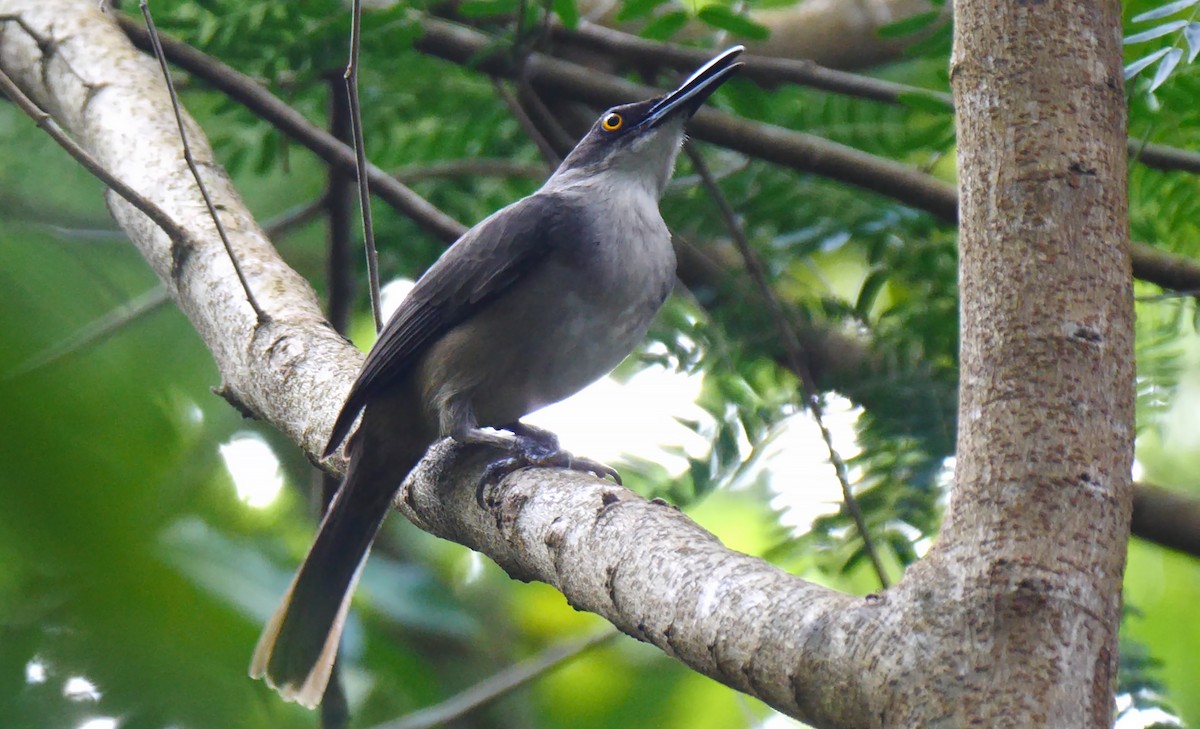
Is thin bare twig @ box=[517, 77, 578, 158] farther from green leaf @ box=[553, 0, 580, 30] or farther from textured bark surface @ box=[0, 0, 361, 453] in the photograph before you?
textured bark surface @ box=[0, 0, 361, 453]

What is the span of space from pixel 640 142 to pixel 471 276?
1.02 m

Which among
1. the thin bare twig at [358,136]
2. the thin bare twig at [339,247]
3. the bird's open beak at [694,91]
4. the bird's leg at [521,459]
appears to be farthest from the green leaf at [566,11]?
the bird's leg at [521,459]

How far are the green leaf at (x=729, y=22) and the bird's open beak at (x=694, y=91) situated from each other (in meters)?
0.10

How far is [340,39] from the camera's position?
4.74 metres

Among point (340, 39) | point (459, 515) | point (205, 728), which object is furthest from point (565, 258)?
point (205, 728)

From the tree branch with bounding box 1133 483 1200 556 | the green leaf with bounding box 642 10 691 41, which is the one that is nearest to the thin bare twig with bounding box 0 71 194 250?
the green leaf with bounding box 642 10 691 41

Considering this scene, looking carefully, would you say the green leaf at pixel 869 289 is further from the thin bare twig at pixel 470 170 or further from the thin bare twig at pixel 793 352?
the thin bare twig at pixel 470 170

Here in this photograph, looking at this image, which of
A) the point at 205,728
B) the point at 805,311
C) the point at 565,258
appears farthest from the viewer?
the point at 805,311

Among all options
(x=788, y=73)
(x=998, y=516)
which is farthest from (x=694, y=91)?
(x=998, y=516)

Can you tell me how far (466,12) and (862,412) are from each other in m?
2.18

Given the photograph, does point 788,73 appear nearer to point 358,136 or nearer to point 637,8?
point 637,8

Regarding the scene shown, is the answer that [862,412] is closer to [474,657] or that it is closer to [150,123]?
[474,657]

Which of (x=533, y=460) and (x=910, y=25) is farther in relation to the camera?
(x=910, y=25)

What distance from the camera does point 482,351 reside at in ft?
→ 12.8
